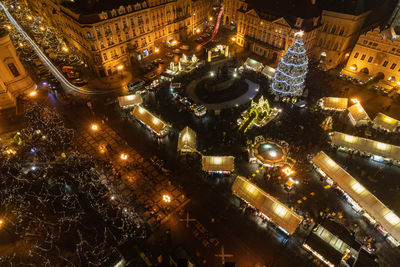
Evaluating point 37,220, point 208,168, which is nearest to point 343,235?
point 208,168

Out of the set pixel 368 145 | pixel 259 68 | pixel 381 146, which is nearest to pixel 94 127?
pixel 259 68

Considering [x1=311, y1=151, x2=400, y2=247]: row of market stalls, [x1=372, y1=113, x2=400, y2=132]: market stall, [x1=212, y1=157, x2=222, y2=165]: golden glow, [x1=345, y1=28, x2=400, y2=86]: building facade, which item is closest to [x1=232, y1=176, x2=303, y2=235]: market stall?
[x1=212, y1=157, x2=222, y2=165]: golden glow

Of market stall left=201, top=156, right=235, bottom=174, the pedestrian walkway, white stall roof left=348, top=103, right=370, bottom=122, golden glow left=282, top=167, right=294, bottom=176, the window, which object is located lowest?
the pedestrian walkway

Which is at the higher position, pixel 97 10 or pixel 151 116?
pixel 97 10

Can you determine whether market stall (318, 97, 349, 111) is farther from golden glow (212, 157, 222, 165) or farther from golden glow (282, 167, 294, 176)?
golden glow (212, 157, 222, 165)

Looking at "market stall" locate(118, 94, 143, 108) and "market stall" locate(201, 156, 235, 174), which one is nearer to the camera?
"market stall" locate(201, 156, 235, 174)

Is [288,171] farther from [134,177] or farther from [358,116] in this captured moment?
[134,177]

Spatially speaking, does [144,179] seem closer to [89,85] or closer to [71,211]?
[71,211]
